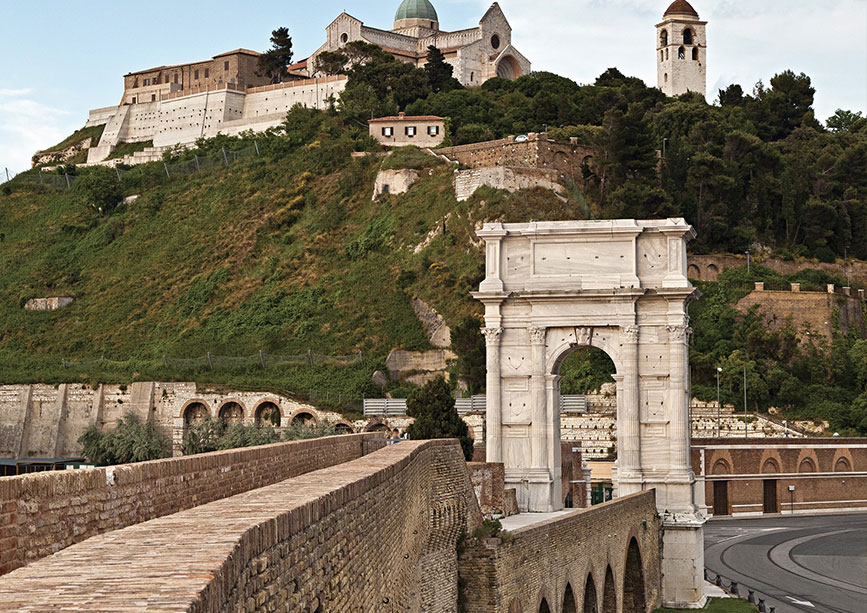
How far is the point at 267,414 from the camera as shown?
71.4 metres

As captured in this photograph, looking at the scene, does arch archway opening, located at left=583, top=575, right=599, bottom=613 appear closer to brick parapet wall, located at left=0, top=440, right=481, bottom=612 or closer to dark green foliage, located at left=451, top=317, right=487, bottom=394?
brick parapet wall, located at left=0, top=440, right=481, bottom=612

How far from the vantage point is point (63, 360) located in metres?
82.6

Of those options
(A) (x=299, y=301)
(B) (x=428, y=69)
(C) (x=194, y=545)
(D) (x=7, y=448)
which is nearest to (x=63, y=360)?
(D) (x=7, y=448)

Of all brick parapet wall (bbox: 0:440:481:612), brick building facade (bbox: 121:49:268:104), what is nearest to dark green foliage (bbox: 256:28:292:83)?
brick building facade (bbox: 121:49:268:104)

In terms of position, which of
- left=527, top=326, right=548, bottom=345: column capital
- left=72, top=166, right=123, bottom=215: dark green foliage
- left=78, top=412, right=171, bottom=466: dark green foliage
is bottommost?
left=78, top=412, right=171, bottom=466: dark green foliage

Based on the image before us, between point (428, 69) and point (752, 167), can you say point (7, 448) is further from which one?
point (752, 167)

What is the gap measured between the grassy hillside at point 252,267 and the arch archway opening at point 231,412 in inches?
65.6

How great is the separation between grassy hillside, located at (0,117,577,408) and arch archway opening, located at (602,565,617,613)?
40.7 metres

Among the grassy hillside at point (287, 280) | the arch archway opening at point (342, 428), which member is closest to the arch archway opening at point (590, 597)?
the grassy hillside at point (287, 280)

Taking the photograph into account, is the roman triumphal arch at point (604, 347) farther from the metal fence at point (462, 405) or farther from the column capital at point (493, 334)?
the metal fence at point (462, 405)

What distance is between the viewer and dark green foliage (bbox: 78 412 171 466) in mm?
67750

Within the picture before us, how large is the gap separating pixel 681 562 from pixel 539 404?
18.2ft

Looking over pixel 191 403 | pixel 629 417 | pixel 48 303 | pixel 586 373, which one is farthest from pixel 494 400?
pixel 48 303

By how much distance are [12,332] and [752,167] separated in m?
49.7
